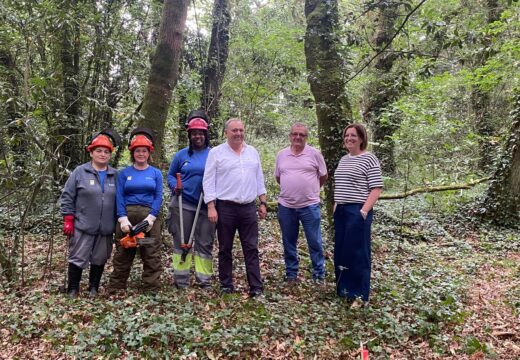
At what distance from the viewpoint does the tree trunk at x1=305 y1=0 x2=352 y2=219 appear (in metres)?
7.12

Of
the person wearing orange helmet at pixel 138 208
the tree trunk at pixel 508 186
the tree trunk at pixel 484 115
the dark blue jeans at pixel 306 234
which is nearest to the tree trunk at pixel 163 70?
the person wearing orange helmet at pixel 138 208

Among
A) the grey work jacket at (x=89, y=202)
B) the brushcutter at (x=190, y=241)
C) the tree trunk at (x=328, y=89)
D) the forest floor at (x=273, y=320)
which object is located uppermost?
the tree trunk at (x=328, y=89)

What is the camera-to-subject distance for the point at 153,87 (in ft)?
20.2

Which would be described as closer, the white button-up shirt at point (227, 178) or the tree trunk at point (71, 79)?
the white button-up shirt at point (227, 178)

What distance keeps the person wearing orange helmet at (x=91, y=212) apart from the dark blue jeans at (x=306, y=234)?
2.27 metres

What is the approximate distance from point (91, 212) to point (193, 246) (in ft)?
4.42

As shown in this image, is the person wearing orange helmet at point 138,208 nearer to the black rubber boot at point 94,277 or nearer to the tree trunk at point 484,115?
the black rubber boot at point 94,277

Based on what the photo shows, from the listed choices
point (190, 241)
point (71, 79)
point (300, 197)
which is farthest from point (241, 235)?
point (71, 79)

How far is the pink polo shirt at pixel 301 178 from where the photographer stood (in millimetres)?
5727

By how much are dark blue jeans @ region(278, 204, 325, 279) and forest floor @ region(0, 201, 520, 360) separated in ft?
0.76

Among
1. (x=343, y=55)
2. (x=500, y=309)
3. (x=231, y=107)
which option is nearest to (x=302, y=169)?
(x=343, y=55)

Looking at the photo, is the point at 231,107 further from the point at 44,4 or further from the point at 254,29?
the point at 44,4

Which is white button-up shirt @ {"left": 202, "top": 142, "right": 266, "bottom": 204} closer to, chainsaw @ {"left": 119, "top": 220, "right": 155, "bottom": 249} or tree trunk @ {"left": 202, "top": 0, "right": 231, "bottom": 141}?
chainsaw @ {"left": 119, "top": 220, "right": 155, "bottom": 249}

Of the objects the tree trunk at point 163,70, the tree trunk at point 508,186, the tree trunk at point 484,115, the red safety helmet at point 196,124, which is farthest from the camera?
the tree trunk at point 484,115
